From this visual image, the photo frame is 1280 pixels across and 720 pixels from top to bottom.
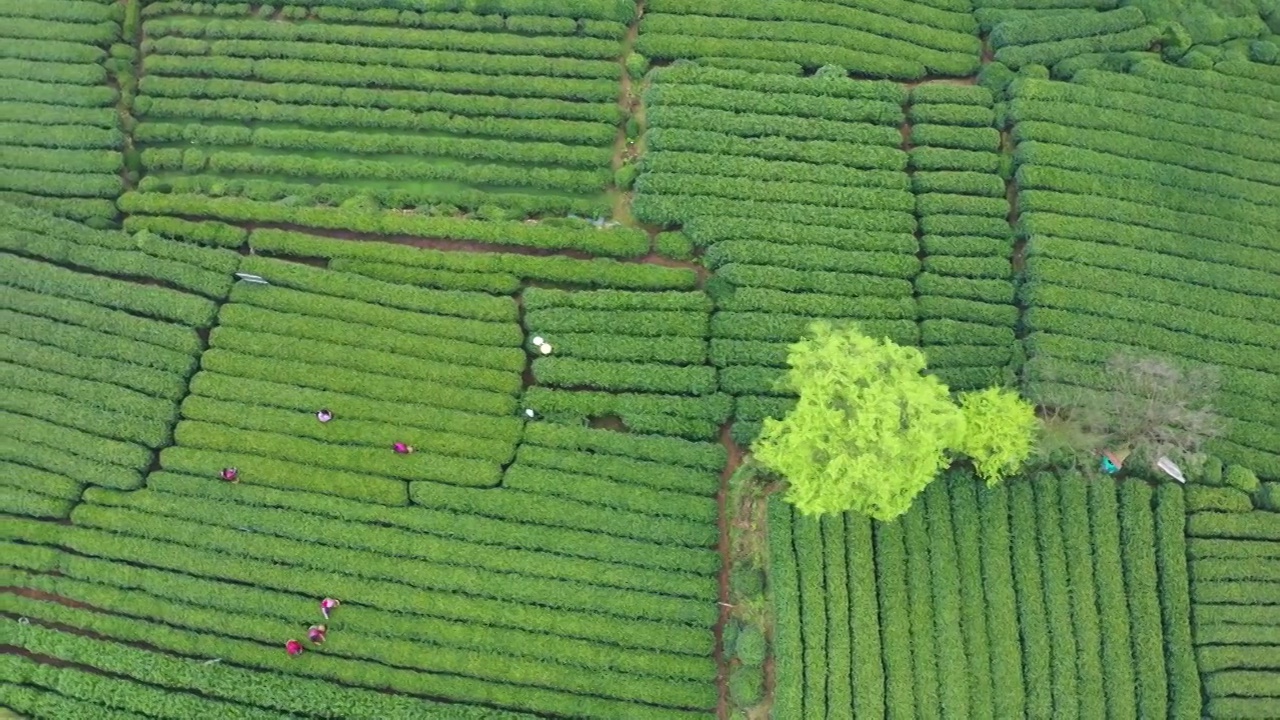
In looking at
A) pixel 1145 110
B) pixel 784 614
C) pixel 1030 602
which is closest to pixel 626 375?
pixel 784 614

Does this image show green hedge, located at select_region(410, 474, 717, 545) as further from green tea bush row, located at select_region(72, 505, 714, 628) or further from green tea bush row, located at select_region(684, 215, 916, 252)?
green tea bush row, located at select_region(684, 215, 916, 252)

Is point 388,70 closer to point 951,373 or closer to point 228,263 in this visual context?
point 228,263

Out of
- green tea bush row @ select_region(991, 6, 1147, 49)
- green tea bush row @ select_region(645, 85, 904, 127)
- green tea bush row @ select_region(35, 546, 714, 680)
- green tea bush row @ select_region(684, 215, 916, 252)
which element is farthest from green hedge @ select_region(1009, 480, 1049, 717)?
green tea bush row @ select_region(991, 6, 1147, 49)

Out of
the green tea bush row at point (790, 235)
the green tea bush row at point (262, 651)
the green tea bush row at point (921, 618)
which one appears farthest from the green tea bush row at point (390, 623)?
the green tea bush row at point (790, 235)

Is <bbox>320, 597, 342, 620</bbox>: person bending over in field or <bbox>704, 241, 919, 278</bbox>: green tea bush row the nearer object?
<bbox>320, 597, 342, 620</bbox>: person bending over in field

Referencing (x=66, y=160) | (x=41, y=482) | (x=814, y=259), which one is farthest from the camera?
(x=66, y=160)

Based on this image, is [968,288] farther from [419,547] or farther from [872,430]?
[419,547]

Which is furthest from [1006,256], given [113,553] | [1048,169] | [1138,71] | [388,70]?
[113,553]
